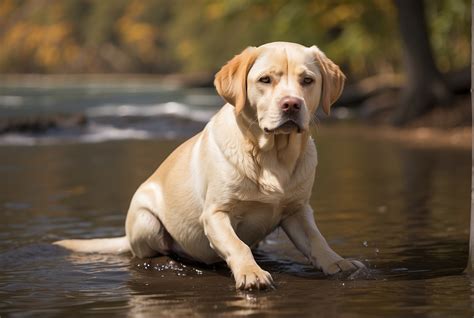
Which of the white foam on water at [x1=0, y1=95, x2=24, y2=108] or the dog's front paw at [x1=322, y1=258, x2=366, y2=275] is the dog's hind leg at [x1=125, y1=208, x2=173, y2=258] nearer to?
the dog's front paw at [x1=322, y1=258, x2=366, y2=275]

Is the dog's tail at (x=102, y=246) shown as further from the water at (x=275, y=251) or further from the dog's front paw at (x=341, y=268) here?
the dog's front paw at (x=341, y=268)

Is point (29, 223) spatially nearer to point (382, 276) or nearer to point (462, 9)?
point (382, 276)

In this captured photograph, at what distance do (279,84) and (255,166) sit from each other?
0.57 meters

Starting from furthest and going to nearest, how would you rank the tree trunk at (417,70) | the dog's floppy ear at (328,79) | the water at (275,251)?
1. the tree trunk at (417,70)
2. the dog's floppy ear at (328,79)
3. the water at (275,251)

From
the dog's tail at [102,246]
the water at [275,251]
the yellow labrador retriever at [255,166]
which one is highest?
the yellow labrador retriever at [255,166]

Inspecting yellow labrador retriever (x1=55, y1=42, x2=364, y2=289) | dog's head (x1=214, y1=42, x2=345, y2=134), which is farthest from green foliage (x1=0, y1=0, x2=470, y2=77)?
dog's head (x1=214, y1=42, x2=345, y2=134)

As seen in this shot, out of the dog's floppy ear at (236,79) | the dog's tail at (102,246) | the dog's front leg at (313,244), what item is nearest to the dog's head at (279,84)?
the dog's floppy ear at (236,79)

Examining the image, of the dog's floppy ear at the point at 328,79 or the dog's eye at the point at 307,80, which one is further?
the dog's floppy ear at the point at 328,79

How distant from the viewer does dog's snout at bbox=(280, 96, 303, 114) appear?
5.81 meters

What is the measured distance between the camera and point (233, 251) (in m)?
6.02

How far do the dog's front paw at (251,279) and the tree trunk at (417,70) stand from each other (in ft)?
54.6

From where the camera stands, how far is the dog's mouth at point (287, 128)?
5.88m

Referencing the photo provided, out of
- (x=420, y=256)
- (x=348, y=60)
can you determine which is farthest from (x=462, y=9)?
(x=420, y=256)

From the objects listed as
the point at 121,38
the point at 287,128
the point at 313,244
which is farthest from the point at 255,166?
the point at 121,38
